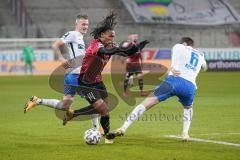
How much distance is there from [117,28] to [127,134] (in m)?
32.7

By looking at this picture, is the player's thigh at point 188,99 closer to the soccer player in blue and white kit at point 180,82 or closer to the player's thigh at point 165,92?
the soccer player in blue and white kit at point 180,82

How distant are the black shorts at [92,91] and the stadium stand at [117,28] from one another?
107ft

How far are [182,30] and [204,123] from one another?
33334 mm

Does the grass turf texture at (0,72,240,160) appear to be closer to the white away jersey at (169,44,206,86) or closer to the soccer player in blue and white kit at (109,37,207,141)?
the soccer player in blue and white kit at (109,37,207,141)

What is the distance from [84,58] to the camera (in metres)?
12.8

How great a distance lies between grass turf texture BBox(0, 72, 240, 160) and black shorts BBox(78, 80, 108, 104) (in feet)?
2.95

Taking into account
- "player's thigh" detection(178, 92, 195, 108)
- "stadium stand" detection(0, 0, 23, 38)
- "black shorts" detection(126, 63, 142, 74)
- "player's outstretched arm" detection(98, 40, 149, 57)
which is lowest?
"player's thigh" detection(178, 92, 195, 108)

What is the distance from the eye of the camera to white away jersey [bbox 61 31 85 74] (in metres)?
13.6

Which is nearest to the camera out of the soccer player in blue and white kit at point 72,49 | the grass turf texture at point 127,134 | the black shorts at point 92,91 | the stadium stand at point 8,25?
the grass turf texture at point 127,134

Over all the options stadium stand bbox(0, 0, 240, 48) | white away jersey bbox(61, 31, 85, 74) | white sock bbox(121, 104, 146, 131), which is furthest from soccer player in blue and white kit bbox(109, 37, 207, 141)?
stadium stand bbox(0, 0, 240, 48)

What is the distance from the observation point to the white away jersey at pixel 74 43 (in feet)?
44.6

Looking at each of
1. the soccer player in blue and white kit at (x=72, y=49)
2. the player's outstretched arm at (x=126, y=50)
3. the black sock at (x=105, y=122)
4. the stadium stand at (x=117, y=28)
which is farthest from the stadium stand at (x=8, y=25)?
the player's outstretched arm at (x=126, y=50)

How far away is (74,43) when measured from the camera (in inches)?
537

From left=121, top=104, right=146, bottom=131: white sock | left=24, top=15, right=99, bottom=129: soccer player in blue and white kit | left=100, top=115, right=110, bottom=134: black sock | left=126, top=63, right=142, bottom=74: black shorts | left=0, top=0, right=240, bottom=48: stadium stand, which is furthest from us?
left=0, top=0, right=240, bottom=48: stadium stand
